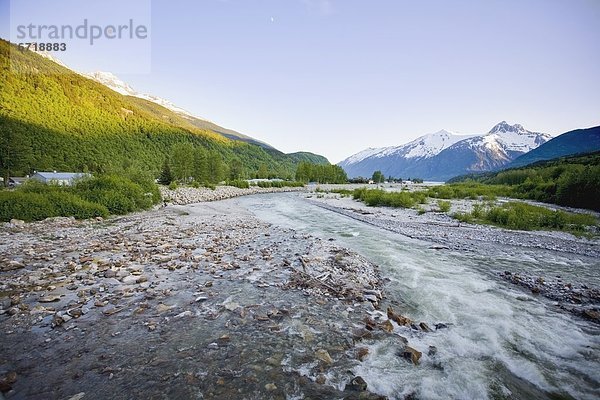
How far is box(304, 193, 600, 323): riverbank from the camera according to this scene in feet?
23.9

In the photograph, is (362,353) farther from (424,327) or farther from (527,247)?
(527,247)

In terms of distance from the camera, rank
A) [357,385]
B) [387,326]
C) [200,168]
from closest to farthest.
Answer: [357,385]
[387,326]
[200,168]

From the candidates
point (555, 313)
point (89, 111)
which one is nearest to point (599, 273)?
point (555, 313)

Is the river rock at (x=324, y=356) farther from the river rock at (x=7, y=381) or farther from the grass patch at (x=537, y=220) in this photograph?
the grass patch at (x=537, y=220)

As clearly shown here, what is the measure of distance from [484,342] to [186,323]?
6049mm

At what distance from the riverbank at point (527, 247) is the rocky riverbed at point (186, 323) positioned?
4.53m

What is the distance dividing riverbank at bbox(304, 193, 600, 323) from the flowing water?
49 cm

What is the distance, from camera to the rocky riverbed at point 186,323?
379 cm

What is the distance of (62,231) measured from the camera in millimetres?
13000

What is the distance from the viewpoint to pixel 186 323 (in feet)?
17.7

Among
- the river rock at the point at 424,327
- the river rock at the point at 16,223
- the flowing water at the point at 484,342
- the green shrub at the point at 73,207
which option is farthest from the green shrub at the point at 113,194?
the river rock at the point at 424,327

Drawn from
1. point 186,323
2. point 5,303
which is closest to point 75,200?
point 5,303

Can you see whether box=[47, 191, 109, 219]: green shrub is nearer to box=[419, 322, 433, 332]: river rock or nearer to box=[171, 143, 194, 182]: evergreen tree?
box=[419, 322, 433, 332]: river rock

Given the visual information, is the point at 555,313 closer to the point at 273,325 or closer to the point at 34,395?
the point at 273,325
